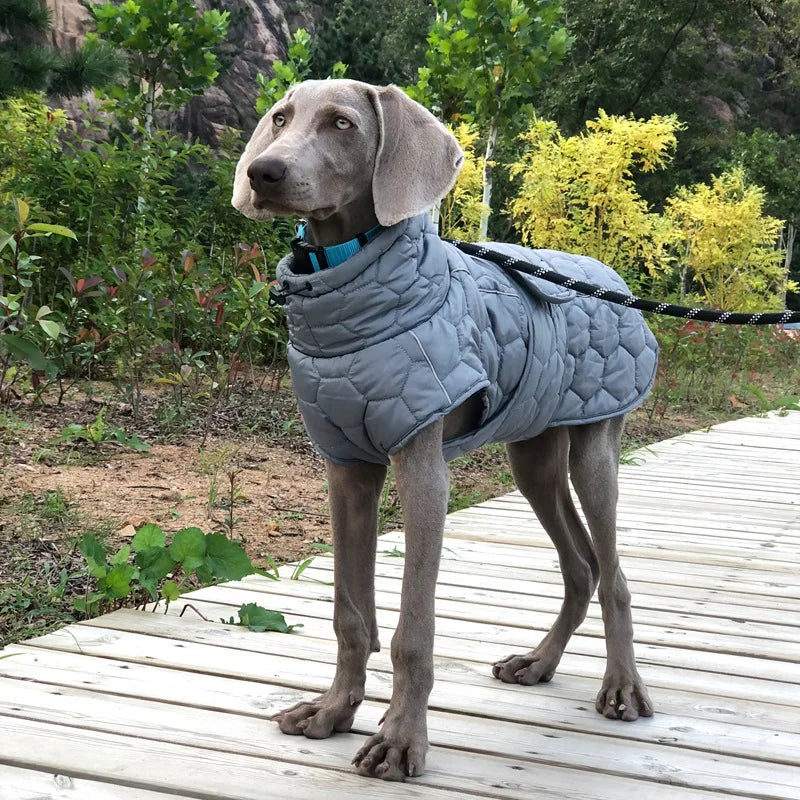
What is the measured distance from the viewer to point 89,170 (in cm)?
662

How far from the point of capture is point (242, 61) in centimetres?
3725

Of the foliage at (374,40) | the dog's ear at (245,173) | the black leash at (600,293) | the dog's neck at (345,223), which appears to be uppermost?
the foliage at (374,40)

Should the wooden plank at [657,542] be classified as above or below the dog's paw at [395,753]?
below

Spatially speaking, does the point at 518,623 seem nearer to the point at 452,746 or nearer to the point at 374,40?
the point at 452,746

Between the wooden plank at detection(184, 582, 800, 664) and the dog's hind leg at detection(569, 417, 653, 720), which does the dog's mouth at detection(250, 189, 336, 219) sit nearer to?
the dog's hind leg at detection(569, 417, 653, 720)

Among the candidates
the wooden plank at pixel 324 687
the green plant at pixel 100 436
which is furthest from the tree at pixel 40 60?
the wooden plank at pixel 324 687

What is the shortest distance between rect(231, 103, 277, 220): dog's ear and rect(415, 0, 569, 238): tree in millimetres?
8987

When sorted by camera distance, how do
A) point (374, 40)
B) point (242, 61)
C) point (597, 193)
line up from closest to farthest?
1. point (597, 193)
2. point (374, 40)
3. point (242, 61)

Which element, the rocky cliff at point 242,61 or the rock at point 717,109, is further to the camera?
the rocky cliff at point 242,61

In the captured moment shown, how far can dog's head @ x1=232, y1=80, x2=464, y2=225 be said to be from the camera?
2.15 metres

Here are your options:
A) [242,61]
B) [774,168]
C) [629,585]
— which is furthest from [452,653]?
[242,61]

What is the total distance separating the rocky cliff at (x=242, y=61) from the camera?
35.2 meters

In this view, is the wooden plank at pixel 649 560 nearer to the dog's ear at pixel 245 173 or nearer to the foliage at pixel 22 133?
A: the dog's ear at pixel 245 173

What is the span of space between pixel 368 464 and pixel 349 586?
299 millimetres
